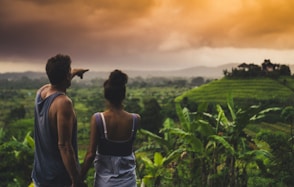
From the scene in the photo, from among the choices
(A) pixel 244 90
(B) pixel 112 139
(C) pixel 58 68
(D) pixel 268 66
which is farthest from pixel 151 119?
(C) pixel 58 68

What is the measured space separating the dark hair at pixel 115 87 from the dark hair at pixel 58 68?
297 millimetres

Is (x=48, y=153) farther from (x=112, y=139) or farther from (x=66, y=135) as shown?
(x=112, y=139)

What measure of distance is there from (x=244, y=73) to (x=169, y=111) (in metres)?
15.6

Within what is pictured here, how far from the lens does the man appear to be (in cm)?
279

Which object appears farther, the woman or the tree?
the tree

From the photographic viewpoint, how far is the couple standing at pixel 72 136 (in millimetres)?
2811

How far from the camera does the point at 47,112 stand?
9.34ft

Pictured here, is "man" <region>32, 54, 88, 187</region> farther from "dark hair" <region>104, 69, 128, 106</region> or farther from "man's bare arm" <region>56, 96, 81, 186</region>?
"dark hair" <region>104, 69, 128, 106</region>

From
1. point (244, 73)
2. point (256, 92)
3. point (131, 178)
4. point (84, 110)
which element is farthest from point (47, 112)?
point (84, 110)

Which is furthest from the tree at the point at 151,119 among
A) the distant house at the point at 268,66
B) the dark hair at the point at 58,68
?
the dark hair at the point at 58,68

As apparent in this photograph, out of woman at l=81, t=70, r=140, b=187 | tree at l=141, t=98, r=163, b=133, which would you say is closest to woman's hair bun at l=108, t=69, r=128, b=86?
woman at l=81, t=70, r=140, b=187

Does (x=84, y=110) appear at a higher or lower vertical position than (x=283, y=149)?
lower

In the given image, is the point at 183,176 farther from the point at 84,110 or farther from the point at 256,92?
the point at 84,110

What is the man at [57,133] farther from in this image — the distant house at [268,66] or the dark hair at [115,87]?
the distant house at [268,66]
